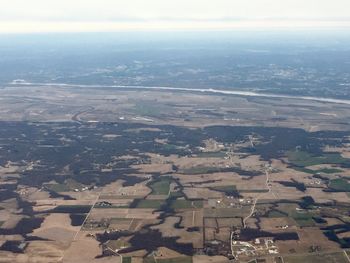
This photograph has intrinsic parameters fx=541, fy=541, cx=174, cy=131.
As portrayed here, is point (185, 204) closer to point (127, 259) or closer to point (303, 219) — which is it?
point (303, 219)

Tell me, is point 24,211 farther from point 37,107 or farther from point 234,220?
point 37,107

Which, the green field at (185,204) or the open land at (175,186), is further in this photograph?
the green field at (185,204)

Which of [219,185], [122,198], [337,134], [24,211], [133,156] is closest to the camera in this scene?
[24,211]

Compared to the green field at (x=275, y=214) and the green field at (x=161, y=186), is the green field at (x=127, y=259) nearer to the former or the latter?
the green field at (x=275, y=214)

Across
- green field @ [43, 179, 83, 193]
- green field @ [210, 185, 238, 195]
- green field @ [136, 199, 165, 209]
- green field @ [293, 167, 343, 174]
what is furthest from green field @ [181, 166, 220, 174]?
green field @ [43, 179, 83, 193]

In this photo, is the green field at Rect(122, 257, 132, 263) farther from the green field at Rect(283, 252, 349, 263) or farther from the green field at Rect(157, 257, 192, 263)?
the green field at Rect(283, 252, 349, 263)

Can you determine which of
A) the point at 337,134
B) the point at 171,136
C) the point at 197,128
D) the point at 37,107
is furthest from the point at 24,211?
the point at 37,107

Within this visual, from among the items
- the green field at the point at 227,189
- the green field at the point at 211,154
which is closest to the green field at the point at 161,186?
the green field at the point at 227,189
